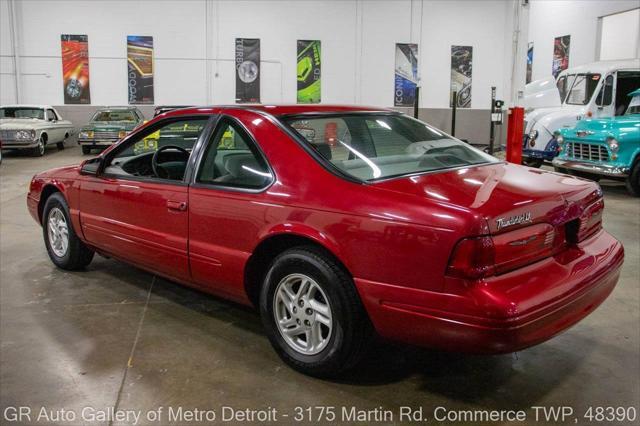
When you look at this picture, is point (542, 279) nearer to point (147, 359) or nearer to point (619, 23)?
point (147, 359)

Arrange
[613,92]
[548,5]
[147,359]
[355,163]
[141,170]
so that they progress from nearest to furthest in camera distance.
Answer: [355,163], [147,359], [141,170], [613,92], [548,5]

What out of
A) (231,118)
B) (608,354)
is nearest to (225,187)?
(231,118)

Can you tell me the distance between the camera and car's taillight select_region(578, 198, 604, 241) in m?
2.81

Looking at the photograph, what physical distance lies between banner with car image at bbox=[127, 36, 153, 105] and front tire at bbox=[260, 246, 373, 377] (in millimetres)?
18107

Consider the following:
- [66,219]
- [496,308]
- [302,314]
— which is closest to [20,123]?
[66,219]

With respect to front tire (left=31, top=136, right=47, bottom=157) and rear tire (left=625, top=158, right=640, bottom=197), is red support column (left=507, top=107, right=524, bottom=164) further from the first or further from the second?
front tire (left=31, top=136, right=47, bottom=157)

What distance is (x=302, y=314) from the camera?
284cm

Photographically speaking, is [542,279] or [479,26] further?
[479,26]

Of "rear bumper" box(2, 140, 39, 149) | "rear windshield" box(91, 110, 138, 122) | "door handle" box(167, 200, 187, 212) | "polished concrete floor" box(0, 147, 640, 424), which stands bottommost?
"polished concrete floor" box(0, 147, 640, 424)

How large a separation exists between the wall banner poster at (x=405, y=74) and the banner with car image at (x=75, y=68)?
35.3 feet

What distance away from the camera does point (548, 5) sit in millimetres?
20094

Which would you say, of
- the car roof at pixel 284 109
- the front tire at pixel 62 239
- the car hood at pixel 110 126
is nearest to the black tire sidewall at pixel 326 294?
the car roof at pixel 284 109

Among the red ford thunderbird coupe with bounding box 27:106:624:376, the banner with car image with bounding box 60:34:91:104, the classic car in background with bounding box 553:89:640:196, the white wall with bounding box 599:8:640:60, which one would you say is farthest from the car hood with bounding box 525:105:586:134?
the banner with car image with bounding box 60:34:91:104

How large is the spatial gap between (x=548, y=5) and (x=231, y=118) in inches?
789
